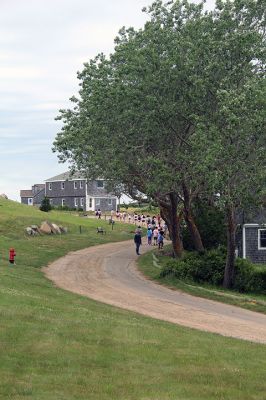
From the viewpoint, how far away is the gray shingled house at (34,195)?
395 ft

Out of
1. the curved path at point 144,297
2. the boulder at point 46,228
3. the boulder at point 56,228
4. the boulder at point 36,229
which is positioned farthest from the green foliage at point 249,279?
the boulder at point 56,228

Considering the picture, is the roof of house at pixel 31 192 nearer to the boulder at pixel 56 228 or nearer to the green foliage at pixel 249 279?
the boulder at pixel 56 228

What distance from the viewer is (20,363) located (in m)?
11.9

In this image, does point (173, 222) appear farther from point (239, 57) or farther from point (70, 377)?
point (70, 377)

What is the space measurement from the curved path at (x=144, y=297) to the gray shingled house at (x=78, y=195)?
62.2m

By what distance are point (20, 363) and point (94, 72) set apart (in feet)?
92.7

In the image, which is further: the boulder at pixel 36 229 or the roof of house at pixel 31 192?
the roof of house at pixel 31 192

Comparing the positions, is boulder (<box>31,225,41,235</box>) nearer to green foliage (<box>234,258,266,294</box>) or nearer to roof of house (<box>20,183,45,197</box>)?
green foliage (<box>234,258,266,294</box>)

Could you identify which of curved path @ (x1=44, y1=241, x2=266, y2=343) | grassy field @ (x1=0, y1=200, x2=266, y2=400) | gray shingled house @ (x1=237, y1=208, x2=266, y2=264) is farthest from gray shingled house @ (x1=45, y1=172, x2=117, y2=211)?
grassy field @ (x1=0, y1=200, x2=266, y2=400)

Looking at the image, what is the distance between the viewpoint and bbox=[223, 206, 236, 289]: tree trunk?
31.5 meters

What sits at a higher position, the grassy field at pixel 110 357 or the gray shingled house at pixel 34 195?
the gray shingled house at pixel 34 195

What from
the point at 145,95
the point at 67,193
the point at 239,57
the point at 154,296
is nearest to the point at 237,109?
the point at 239,57

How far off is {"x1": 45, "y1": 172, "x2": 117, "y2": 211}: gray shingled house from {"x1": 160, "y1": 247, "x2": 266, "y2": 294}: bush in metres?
68.8

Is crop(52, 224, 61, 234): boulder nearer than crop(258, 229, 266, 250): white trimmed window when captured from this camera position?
No
